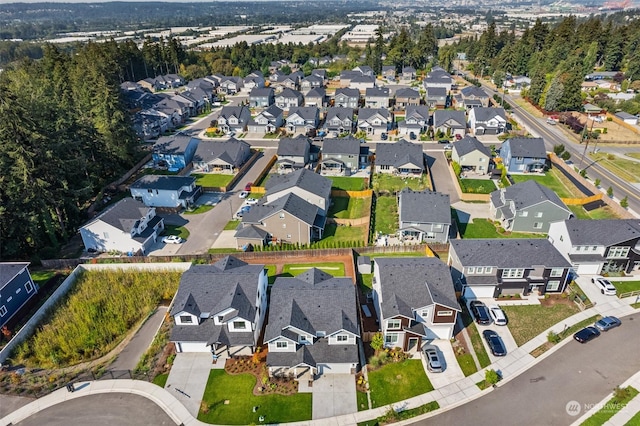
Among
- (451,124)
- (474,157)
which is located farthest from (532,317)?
(451,124)

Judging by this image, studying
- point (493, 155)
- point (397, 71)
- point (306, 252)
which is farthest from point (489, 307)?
point (397, 71)

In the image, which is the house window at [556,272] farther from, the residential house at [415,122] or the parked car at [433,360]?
the residential house at [415,122]

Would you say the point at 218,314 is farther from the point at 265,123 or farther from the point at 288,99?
the point at 288,99

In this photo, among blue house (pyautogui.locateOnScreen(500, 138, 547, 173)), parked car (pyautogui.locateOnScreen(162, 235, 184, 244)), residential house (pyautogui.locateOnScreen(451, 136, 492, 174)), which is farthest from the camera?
blue house (pyautogui.locateOnScreen(500, 138, 547, 173))

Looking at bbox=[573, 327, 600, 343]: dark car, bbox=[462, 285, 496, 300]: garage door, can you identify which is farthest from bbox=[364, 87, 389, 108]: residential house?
bbox=[573, 327, 600, 343]: dark car

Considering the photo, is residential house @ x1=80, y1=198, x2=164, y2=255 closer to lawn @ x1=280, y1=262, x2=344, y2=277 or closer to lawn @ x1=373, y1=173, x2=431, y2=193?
lawn @ x1=280, y1=262, x2=344, y2=277

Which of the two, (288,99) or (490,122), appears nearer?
(490,122)
